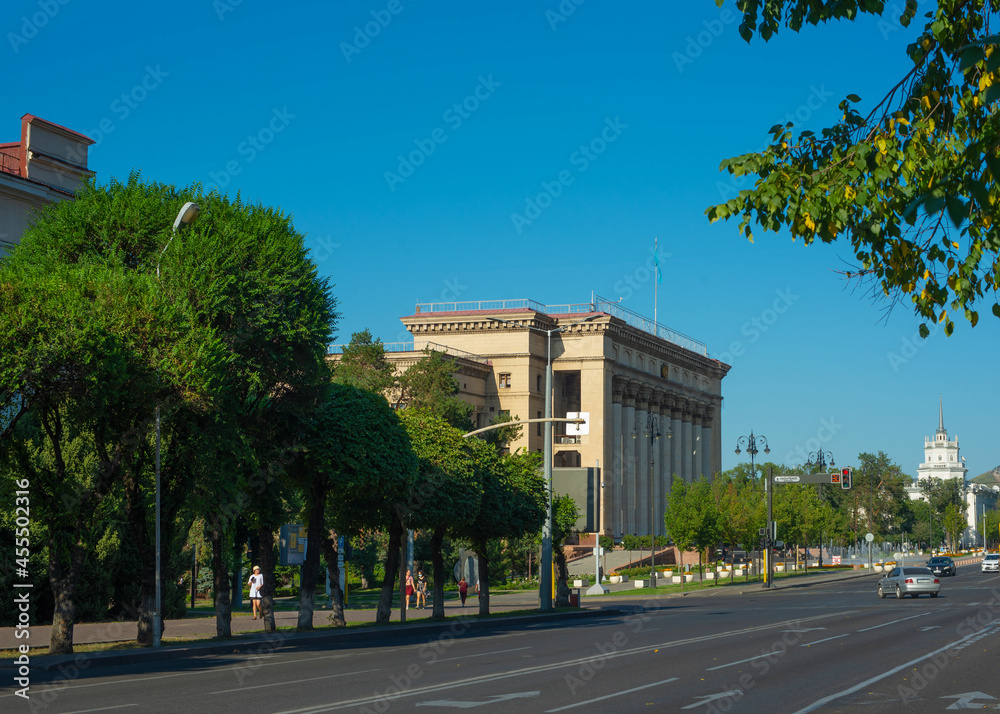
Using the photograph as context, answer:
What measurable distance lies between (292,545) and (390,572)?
14.1 feet

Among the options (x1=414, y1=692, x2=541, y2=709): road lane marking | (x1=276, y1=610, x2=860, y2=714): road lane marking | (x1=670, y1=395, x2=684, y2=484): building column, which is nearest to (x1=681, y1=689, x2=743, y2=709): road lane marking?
(x1=414, y1=692, x2=541, y2=709): road lane marking

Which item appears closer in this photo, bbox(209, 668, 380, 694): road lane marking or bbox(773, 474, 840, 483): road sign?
bbox(209, 668, 380, 694): road lane marking

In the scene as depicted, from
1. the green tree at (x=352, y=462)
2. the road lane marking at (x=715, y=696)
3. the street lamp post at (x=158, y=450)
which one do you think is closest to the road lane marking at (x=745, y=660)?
the road lane marking at (x=715, y=696)

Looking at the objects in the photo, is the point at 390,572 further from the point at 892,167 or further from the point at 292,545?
the point at 892,167

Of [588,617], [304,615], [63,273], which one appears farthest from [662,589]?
[63,273]

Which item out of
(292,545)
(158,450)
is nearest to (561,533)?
(292,545)

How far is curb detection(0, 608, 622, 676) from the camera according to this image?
19578 mm

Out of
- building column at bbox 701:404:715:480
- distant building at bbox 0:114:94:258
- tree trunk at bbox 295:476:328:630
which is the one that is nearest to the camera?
tree trunk at bbox 295:476:328:630

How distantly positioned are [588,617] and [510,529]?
4.38 meters

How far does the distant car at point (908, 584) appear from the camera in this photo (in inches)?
1909

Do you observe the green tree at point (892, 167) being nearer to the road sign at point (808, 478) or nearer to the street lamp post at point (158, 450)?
the street lamp post at point (158, 450)

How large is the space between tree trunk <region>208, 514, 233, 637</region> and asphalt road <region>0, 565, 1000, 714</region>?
1912mm

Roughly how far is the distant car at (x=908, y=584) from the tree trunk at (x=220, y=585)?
111 ft

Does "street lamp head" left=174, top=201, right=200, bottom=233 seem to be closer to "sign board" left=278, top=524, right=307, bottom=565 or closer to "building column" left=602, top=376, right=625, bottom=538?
"sign board" left=278, top=524, right=307, bottom=565
